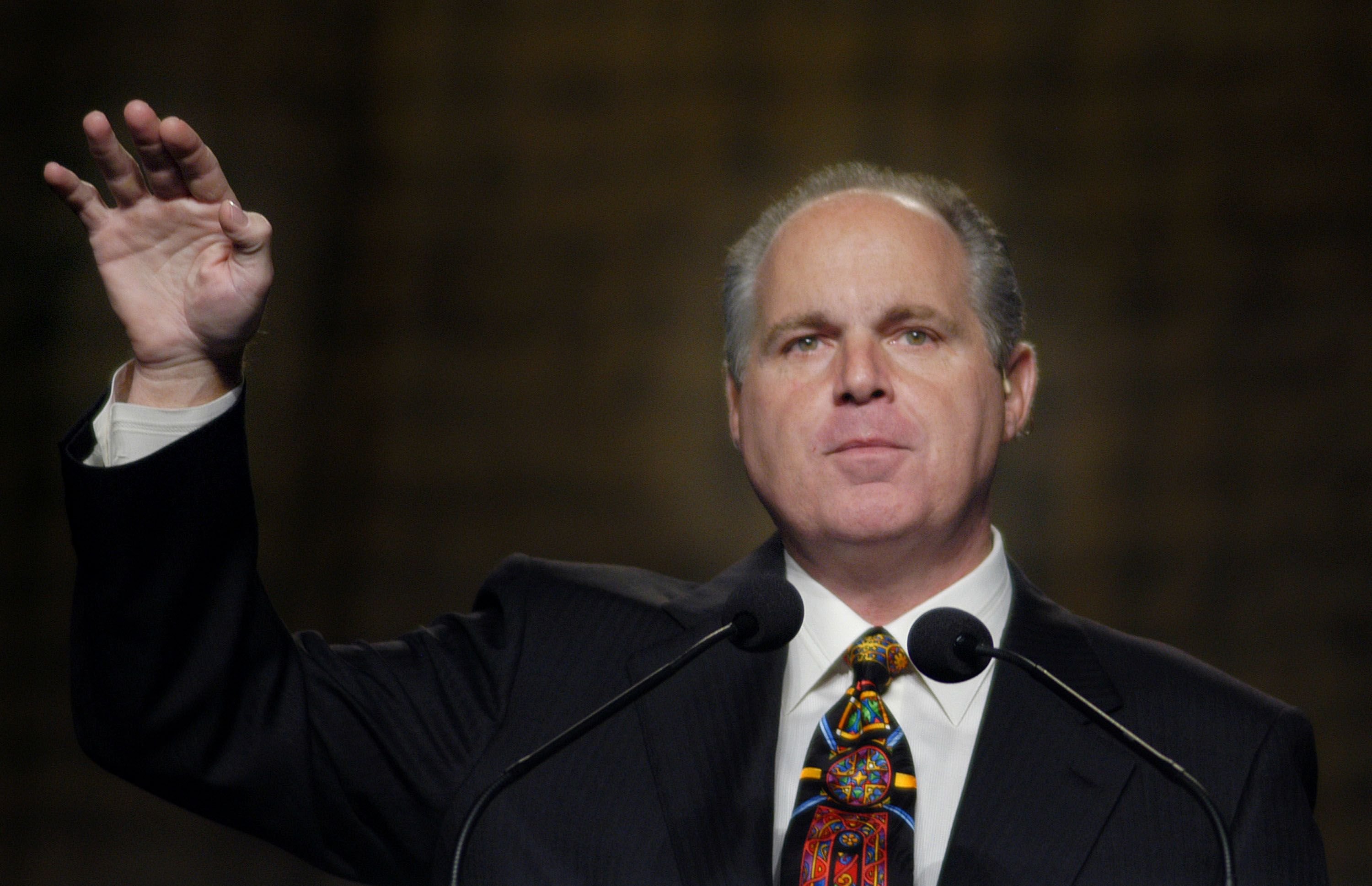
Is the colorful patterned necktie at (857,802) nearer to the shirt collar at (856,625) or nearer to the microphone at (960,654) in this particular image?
the shirt collar at (856,625)

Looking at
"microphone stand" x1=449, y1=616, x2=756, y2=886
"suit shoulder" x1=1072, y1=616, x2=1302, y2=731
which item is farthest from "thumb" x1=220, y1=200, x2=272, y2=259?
"suit shoulder" x1=1072, y1=616, x2=1302, y2=731

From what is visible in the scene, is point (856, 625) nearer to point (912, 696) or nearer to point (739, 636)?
point (912, 696)

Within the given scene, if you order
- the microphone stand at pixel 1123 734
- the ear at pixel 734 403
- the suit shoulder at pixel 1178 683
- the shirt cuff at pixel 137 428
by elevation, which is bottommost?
the suit shoulder at pixel 1178 683

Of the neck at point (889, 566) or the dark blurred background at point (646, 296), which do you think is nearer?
the neck at point (889, 566)

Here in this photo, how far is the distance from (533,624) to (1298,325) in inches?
84.8

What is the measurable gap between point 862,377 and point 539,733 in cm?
51

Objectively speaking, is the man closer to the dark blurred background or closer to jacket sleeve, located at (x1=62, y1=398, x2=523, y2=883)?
jacket sleeve, located at (x1=62, y1=398, x2=523, y2=883)

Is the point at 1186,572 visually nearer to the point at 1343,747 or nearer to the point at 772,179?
the point at 1343,747

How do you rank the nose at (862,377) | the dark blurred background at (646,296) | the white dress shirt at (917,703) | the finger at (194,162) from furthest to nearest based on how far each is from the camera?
the dark blurred background at (646,296), the nose at (862,377), the white dress shirt at (917,703), the finger at (194,162)

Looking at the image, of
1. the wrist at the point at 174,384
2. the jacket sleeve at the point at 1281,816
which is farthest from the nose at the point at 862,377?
the wrist at the point at 174,384

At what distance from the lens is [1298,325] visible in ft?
10.1

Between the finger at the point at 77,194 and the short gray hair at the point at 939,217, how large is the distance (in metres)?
0.77

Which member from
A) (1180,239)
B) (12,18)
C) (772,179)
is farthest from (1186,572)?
(12,18)

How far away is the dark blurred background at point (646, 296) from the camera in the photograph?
3.03 m
